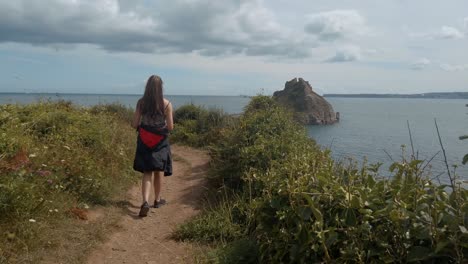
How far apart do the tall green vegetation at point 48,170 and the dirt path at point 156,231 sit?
0.65 m

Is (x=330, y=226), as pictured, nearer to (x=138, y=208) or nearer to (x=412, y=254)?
(x=412, y=254)

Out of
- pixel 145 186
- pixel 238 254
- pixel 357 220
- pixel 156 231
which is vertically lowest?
pixel 156 231

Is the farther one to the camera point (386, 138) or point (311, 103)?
point (311, 103)

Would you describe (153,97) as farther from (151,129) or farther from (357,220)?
(357,220)

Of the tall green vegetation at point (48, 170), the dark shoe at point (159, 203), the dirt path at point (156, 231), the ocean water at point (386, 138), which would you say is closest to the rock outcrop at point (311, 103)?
the ocean water at point (386, 138)

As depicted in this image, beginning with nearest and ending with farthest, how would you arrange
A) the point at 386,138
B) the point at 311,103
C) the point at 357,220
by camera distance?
the point at 357,220 < the point at 386,138 < the point at 311,103

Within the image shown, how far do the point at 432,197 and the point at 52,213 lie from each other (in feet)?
15.0

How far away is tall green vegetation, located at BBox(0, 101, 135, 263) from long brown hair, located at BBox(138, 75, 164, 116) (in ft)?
5.03

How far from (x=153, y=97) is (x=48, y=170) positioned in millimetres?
1894

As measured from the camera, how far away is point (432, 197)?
3.22 meters

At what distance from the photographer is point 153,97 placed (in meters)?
6.81

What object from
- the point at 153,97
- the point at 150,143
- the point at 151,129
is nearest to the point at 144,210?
the point at 150,143

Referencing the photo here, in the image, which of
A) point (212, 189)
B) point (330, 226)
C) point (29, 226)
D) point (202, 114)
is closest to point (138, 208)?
point (212, 189)

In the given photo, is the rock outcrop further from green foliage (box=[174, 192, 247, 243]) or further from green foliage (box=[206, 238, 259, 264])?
green foliage (box=[206, 238, 259, 264])
